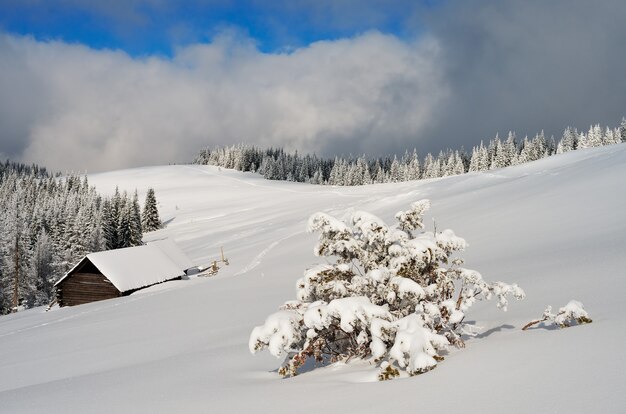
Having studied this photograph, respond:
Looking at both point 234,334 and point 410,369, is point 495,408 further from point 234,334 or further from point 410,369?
point 234,334

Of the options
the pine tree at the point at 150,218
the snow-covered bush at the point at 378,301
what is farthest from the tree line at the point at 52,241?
the snow-covered bush at the point at 378,301

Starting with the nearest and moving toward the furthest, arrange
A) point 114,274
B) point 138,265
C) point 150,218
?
1. point 114,274
2. point 138,265
3. point 150,218

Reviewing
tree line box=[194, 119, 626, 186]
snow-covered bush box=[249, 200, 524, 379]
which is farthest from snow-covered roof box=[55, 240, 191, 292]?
tree line box=[194, 119, 626, 186]

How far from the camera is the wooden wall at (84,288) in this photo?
34875 millimetres

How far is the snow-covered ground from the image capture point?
4.70 m

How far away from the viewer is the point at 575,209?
826 inches

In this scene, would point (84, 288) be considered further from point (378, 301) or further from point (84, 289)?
point (378, 301)

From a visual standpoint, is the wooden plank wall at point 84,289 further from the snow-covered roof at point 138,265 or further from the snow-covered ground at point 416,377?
the snow-covered ground at point 416,377

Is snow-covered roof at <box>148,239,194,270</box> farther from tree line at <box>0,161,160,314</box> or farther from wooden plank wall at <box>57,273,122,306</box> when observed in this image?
tree line at <box>0,161,160,314</box>

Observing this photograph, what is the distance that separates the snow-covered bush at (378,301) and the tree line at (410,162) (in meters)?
115

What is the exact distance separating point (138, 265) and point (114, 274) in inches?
91.9

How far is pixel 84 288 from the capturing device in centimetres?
3578

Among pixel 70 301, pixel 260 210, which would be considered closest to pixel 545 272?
pixel 70 301

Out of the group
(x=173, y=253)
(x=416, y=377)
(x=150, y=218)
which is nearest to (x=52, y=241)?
(x=150, y=218)
